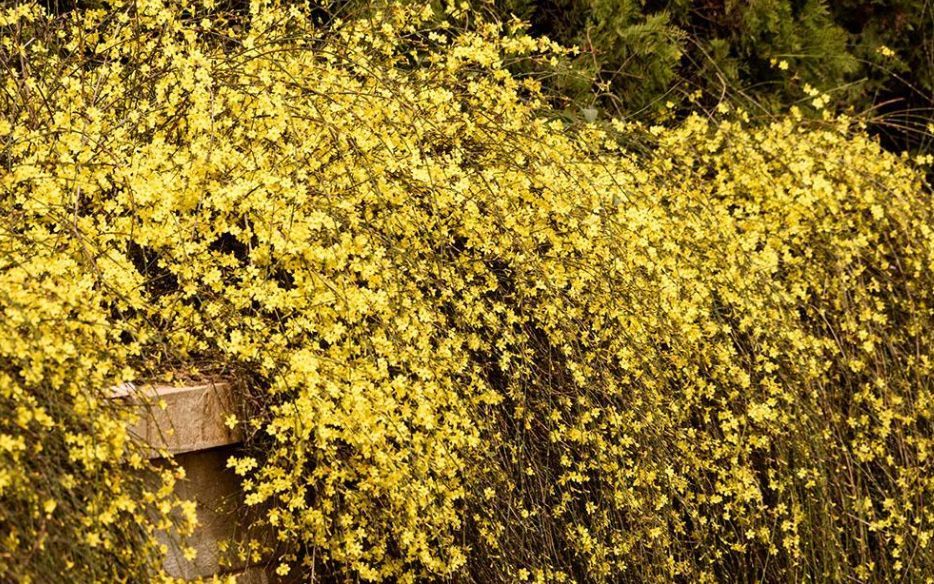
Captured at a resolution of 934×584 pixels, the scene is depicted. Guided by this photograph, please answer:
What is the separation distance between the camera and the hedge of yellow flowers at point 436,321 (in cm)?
209

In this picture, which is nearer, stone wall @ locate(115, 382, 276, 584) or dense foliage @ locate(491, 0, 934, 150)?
stone wall @ locate(115, 382, 276, 584)

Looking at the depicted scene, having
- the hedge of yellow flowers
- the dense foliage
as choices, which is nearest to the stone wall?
the hedge of yellow flowers

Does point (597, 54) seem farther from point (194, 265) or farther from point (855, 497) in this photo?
point (194, 265)

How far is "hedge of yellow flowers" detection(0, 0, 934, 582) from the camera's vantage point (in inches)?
82.4

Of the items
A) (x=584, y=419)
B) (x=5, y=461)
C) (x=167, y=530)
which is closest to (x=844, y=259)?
(x=584, y=419)

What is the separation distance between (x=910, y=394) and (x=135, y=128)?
2.13 meters

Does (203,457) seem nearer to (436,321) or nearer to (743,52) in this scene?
(436,321)

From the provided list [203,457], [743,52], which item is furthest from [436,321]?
[743,52]

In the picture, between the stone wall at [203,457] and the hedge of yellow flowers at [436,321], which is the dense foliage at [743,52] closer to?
the hedge of yellow flowers at [436,321]

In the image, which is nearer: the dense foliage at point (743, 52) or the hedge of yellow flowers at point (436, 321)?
the hedge of yellow flowers at point (436, 321)

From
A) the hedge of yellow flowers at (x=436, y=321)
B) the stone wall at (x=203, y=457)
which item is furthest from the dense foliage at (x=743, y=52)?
the stone wall at (x=203, y=457)

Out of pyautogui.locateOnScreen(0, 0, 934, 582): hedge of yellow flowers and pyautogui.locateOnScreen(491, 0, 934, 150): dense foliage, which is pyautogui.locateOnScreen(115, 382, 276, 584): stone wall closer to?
pyautogui.locateOnScreen(0, 0, 934, 582): hedge of yellow flowers

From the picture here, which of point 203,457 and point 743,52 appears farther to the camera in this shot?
point 743,52

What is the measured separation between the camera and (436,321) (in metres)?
2.46
